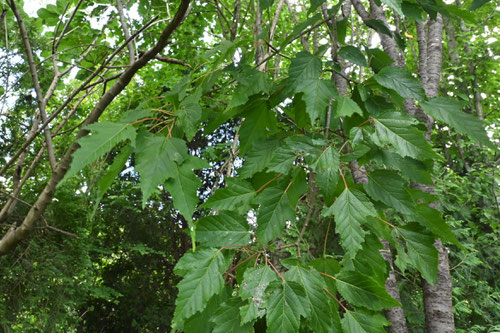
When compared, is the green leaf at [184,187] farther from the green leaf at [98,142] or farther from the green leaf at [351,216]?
the green leaf at [351,216]

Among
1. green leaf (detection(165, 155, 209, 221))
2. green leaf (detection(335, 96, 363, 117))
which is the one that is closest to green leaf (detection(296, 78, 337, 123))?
green leaf (detection(335, 96, 363, 117))

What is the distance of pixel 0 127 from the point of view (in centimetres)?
421

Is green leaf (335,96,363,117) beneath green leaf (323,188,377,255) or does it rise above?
above

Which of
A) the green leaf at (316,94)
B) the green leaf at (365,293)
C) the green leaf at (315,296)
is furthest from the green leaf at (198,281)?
the green leaf at (316,94)

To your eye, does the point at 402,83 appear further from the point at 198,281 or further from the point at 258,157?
the point at 198,281

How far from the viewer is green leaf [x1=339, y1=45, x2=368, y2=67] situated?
851 mm

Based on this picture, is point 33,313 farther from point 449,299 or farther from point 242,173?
point 242,173

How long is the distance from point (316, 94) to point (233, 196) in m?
0.28

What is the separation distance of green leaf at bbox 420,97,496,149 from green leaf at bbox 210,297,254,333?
21.5 inches

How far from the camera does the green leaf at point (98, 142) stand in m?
0.61

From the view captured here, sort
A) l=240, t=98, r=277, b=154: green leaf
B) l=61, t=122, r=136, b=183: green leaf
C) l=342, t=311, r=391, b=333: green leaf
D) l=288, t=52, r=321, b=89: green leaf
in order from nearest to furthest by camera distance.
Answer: l=61, t=122, r=136, b=183: green leaf
l=342, t=311, r=391, b=333: green leaf
l=288, t=52, r=321, b=89: green leaf
l=240, t=98, r=277, b=154: green leaf

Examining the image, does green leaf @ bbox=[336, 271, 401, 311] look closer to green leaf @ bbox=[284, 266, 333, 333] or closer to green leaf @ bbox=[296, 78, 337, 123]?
green leaf @ bbox=[284, 266, 333, 333]

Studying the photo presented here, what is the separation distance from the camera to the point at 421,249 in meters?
0.80

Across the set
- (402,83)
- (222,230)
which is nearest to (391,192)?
(402,83)
